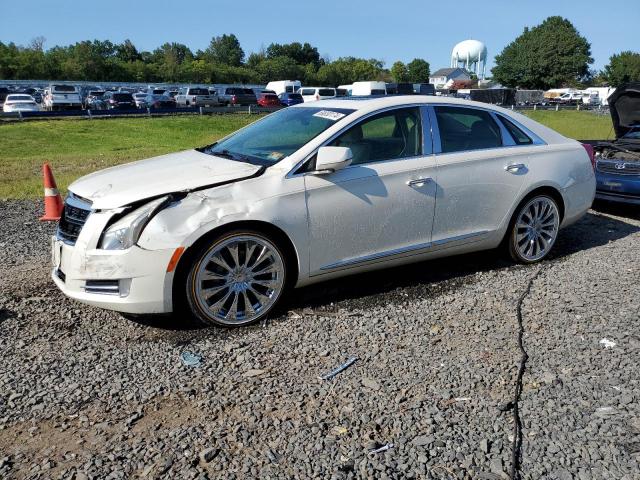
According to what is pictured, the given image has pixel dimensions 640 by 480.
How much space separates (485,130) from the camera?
16.8 ft

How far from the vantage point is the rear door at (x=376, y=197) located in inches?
165

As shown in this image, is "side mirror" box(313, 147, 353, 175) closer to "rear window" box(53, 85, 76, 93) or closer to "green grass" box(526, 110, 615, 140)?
"green grass" box(526, 110, 615, 140)

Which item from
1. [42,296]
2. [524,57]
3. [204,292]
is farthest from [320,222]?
[524,57]

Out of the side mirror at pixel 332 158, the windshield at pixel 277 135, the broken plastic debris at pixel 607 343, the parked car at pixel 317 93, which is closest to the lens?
the broken plastic debris at pixel 607 343

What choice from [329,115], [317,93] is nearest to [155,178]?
[329,115]

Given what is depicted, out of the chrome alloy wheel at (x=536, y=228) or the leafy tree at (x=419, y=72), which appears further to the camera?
the leafy tree at (x=419, y=72)

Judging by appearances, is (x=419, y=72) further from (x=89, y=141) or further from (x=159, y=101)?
(x=89, y=141)

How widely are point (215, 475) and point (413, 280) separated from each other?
2.93 meters

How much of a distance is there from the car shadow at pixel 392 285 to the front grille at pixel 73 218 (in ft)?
2.46

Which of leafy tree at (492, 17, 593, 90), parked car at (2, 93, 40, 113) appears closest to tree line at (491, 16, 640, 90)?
leafy tree at (492, 17, 593, 90)

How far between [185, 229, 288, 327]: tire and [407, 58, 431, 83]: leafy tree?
440 ft

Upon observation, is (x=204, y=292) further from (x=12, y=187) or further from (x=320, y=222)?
(x=12, y=187)

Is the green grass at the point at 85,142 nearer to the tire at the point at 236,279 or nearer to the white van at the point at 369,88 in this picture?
the tire at the point at 236,279

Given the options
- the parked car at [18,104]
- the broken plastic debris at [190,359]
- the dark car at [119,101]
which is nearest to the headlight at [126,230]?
the broken plastic debris at [190,359]
